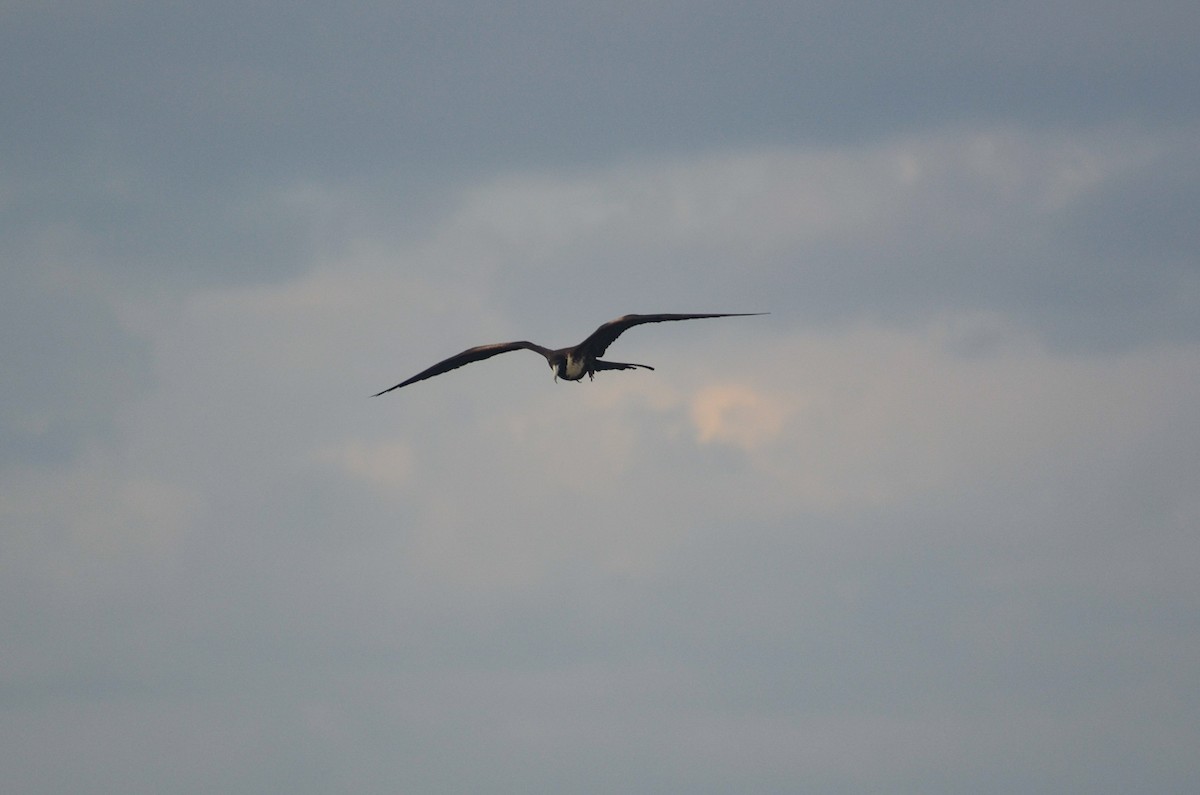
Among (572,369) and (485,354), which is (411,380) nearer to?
(485,354)

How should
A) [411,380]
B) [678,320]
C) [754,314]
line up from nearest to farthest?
1. [754,314]
2. [678,320]
3. [411,380]

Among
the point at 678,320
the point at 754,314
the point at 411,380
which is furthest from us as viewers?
the point at 411,380

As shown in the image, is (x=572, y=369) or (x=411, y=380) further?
(x=411, y=380)

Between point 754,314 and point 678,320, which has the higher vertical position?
point 678,320

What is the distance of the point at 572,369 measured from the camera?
194ft

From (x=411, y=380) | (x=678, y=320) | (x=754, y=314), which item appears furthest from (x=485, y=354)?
(x=754, y=314)

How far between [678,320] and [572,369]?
15.6ft

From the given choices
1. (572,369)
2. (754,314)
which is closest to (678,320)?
(572,369)

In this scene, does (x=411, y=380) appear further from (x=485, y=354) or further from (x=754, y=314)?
(x=754, y=314)

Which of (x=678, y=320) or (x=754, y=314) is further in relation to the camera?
(x=678, y=320)

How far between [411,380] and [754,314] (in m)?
18.7

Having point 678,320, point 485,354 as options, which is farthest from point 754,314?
point 485,354

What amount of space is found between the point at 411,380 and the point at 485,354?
274 cm

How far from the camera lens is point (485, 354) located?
63594 millimetres
